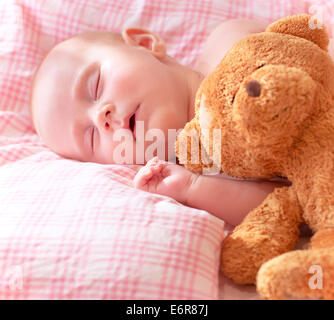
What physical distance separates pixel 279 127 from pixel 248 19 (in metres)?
0.98

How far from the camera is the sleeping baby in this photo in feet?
3.53

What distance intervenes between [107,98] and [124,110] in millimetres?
64

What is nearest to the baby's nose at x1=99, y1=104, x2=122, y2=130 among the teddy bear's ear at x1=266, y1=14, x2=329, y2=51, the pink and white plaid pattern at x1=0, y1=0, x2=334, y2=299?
the pink and white plaid pattern at x1=0, y1=0, x2=334, y2=299

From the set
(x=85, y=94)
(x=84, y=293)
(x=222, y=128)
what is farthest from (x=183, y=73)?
(x=84, y=293)

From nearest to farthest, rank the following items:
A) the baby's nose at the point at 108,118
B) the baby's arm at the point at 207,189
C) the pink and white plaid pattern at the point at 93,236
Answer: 1. the pink and white plaid pattern at the point at 93,236
2. the baby's arm at the point at 207,189
3. the baby's nose at the point at 108,118

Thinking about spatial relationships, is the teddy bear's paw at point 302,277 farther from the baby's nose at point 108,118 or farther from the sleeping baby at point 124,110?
the baby's nose at point 108,118

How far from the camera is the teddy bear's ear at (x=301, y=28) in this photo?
1030 millimetres

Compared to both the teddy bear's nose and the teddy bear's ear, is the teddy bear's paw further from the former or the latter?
the teddy bear's ear

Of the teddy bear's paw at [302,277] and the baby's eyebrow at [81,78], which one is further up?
the teddy bear's paw at [302,277]

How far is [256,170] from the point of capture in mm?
928

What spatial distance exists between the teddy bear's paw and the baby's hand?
37 centimetres

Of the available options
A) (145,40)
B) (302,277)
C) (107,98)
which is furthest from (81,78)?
(302,277)

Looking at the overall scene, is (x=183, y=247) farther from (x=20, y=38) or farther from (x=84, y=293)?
(x=20, y=38)

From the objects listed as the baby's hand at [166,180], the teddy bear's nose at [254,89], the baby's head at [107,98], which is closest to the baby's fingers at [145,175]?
the baby's hand at [166,180]
